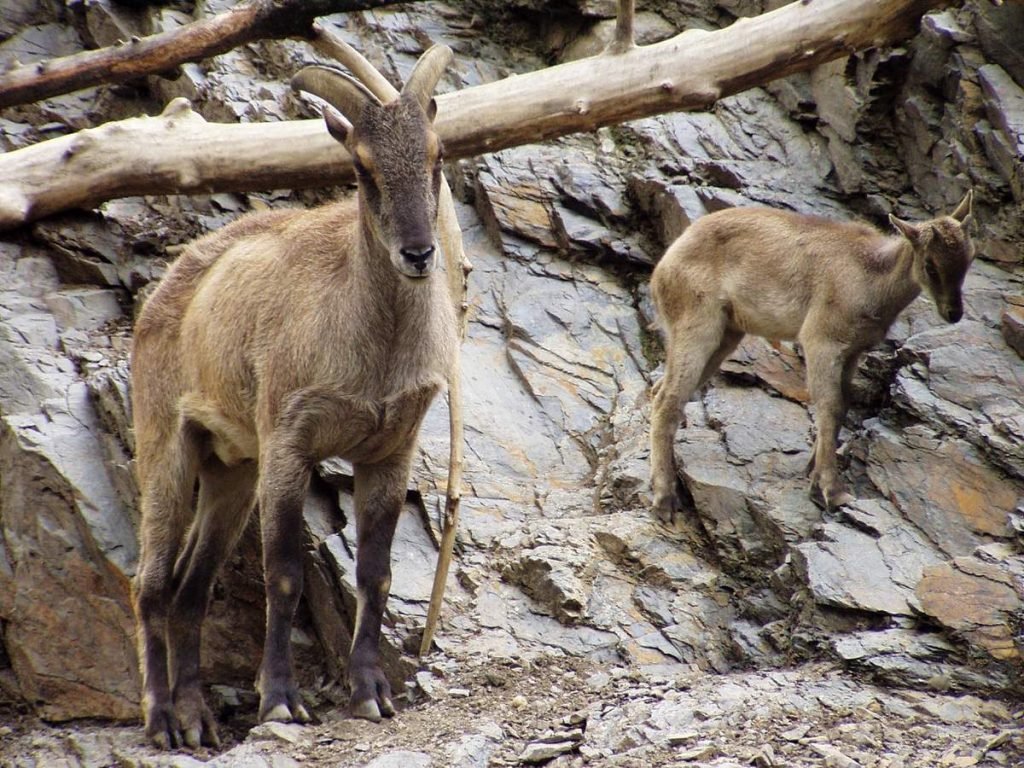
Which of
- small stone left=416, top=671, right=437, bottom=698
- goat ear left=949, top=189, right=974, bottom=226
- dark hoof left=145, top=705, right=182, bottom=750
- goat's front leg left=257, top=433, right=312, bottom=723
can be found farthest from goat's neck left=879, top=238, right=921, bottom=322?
dark hoof left=145, top=705, right=182, bottom=750

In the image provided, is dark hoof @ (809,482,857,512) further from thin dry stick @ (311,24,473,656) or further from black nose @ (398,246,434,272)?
black nose @ (398,246,434,272)

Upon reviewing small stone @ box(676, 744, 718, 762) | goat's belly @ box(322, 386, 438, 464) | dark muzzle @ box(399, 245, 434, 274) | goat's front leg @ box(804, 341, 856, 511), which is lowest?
small stone @ box(676, 744, 718, 762)

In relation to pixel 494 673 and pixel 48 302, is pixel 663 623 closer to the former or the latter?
pixel 494 673

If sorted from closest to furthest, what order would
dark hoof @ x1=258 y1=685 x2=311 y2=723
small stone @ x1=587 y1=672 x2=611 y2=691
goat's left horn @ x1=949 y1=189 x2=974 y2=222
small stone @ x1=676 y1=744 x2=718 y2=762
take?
1. small stone @ x1=676 y1=744 x2=718 y2=762
2. dark hoof @ x1=258 y1=685 x2=311 y2=723
3. small stone @ x1=587 y1=672 x2=611 y2=691
4. goat's left horn @ x1=949 y1=189 x2=974 y2=222

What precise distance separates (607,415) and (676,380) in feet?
2.62

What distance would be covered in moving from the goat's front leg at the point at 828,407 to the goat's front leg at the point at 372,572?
9.46 feet

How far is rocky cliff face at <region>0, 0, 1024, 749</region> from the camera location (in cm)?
712

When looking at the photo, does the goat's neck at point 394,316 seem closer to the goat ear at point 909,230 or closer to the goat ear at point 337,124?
the goat ear at point 337,124

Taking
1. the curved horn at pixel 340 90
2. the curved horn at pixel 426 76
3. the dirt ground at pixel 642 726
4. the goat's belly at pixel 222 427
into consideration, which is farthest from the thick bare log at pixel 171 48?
the dirt ground at pixel 642 726

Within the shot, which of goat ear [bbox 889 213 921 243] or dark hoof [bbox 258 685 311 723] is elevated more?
goat ear [bbox 889 213 921 243]

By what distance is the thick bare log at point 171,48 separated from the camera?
9102 mm

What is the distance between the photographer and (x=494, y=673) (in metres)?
6.73

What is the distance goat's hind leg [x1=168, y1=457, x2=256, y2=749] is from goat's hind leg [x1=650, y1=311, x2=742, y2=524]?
275 cm

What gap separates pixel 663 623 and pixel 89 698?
391 cm
